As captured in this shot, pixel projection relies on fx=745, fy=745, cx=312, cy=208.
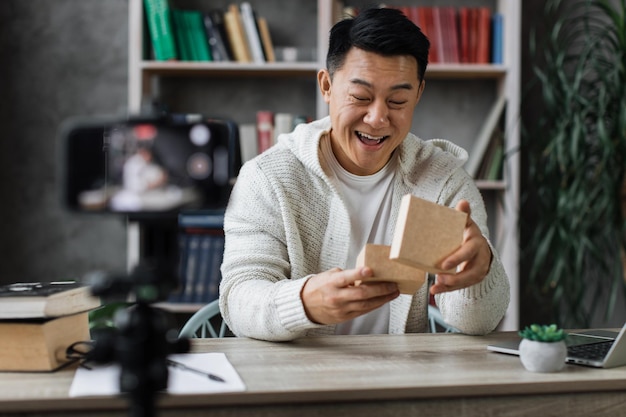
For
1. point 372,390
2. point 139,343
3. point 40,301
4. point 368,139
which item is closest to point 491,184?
point 368,139

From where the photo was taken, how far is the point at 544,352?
3.95 ft

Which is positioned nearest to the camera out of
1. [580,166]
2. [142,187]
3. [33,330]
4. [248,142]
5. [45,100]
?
[142,187]

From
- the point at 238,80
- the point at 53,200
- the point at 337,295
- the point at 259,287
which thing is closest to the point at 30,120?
the point at 53,200

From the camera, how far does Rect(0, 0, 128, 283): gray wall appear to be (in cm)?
316

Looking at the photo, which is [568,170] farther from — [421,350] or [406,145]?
[421,350]

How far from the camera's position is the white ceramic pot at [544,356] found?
121 cm

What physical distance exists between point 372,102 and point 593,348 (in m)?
0.70

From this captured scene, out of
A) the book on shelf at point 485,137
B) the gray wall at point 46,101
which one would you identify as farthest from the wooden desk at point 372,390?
the gray wall at point 46,101

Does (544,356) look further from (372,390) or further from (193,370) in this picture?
(193,370)

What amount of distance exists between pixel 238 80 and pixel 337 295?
6.83 feet

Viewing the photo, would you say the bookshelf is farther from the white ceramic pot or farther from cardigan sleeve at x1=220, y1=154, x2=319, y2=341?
the white ceramic pot

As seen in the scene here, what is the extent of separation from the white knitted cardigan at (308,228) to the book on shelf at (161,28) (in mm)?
1238

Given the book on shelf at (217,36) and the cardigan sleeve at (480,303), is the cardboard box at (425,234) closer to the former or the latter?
the cardigan sleeve at (480,303)

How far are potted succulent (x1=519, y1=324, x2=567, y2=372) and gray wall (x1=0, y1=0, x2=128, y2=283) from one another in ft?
7.41
